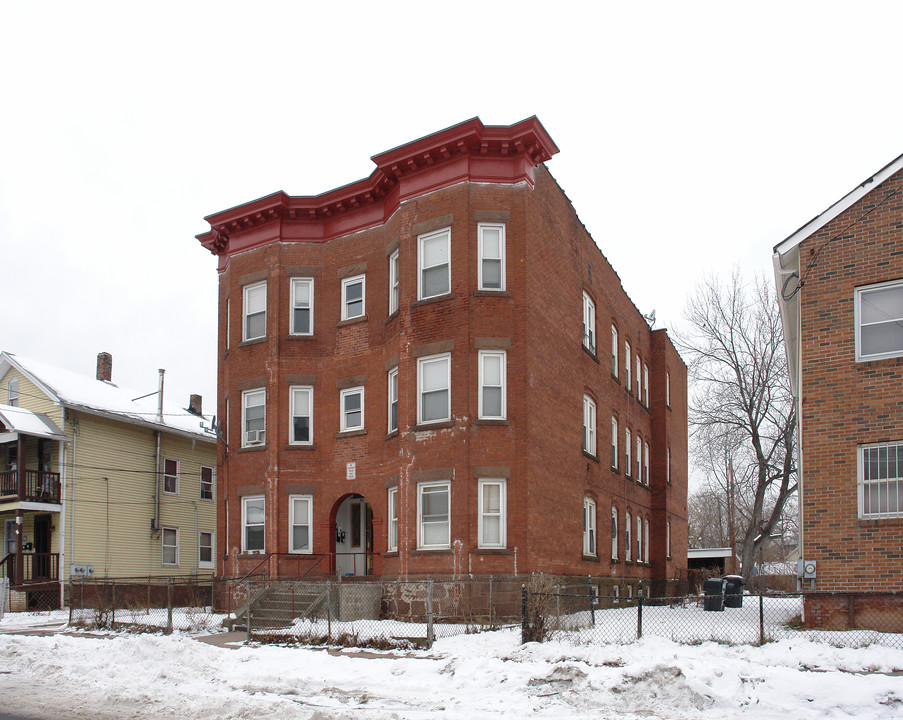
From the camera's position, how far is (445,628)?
61.2ft

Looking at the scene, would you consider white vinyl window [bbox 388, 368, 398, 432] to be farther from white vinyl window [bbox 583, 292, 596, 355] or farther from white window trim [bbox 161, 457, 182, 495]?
white window trim [bbox 161, 457, 182, 495]

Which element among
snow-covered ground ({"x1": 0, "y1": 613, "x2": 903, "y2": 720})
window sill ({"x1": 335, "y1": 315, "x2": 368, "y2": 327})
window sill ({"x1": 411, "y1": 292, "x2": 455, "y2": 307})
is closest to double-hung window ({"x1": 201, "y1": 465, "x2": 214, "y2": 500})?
window sill ({"x1": 335, "y1": 315, "x2": 368, "y2": 327})

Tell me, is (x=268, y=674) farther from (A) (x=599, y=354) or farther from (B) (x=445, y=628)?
(A) (x=599, y=354)

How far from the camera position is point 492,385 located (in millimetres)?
22047

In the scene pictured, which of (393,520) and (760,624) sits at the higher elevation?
(393,520)

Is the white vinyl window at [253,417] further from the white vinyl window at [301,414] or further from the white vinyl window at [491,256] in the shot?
the white vinyl window at [491,256]

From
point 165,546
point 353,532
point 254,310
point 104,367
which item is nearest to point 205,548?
point 165,546

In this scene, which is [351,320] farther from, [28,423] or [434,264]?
[28,423]

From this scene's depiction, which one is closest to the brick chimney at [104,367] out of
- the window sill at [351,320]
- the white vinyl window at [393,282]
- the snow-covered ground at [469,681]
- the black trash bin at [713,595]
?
the window sill at [351,320]

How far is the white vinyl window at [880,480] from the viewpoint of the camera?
17.2 metres

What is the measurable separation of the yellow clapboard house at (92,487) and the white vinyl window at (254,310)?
9768 millimetres

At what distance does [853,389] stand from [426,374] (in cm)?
1007

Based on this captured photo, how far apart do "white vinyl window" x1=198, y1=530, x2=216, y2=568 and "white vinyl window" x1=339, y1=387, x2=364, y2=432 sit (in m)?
16.1

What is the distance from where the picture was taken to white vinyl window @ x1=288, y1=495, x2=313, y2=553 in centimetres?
2545
